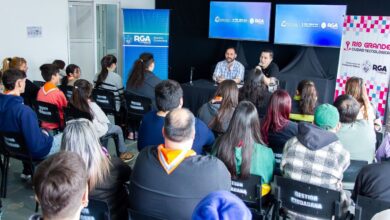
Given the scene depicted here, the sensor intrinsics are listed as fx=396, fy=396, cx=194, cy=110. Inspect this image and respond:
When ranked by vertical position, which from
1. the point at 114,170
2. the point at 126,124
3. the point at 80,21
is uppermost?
the point at 80,21

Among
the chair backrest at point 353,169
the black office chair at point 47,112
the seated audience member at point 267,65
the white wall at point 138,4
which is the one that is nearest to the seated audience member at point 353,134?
the chair backrest at point 353,169

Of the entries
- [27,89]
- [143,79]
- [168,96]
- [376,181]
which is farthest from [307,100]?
[27,89]

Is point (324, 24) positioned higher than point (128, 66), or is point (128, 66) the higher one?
point (324, 24)

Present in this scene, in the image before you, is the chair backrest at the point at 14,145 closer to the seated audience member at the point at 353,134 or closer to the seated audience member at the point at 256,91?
the seated audience member at the point at 256,91

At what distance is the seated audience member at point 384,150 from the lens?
10.9ft

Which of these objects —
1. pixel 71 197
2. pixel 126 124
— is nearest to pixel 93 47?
pixel 126 124

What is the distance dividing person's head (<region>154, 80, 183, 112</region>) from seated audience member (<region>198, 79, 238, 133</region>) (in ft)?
1.63

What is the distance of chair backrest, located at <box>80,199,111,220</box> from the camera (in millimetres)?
2145

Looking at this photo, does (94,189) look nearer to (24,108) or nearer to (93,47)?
(24,108)

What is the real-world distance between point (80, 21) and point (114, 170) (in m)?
6.21

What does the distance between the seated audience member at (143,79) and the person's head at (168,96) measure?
6.12ft

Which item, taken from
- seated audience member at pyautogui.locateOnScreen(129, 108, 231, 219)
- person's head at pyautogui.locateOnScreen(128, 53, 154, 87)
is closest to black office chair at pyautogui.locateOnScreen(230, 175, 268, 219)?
seated audience member at pyautogui.locateOnScreen(129, 108, 231, 219)

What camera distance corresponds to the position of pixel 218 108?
153 inches

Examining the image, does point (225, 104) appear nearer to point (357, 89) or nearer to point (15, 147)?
point (357, 89)
